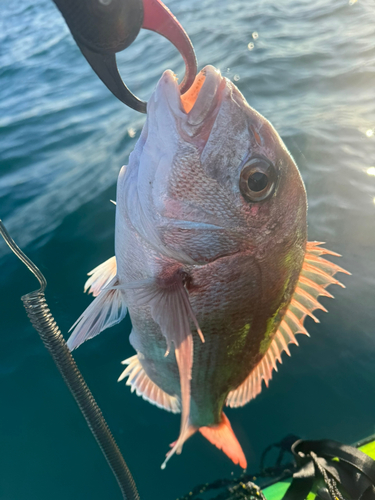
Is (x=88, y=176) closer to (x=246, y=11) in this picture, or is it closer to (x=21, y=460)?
(x=21, y=460)

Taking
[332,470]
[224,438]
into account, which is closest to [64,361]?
[224,438]

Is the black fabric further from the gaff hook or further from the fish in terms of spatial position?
the gaff hook

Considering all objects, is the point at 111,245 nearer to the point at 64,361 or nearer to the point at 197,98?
the point at 64,361

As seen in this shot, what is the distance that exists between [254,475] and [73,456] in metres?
1.24

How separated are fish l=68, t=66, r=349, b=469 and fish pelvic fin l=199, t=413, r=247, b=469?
0.87 feet

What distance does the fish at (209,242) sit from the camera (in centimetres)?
130

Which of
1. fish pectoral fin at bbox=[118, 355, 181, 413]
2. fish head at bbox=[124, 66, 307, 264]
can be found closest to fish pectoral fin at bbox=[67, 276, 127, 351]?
fish head at bbox=[124, 66, 307, 264]

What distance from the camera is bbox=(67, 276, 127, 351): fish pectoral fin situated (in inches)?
66.6

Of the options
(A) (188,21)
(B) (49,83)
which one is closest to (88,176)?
(B) (49,83)

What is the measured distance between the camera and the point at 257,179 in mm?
1358

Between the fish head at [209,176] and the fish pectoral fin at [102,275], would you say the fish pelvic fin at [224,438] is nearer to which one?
the fish pectoral fin at [102,275]

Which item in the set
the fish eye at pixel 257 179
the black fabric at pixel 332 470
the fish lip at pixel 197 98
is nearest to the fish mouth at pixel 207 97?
the fish lip at pixel 197 98

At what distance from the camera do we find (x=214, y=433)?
6.71 feet

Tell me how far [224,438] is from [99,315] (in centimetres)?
100
